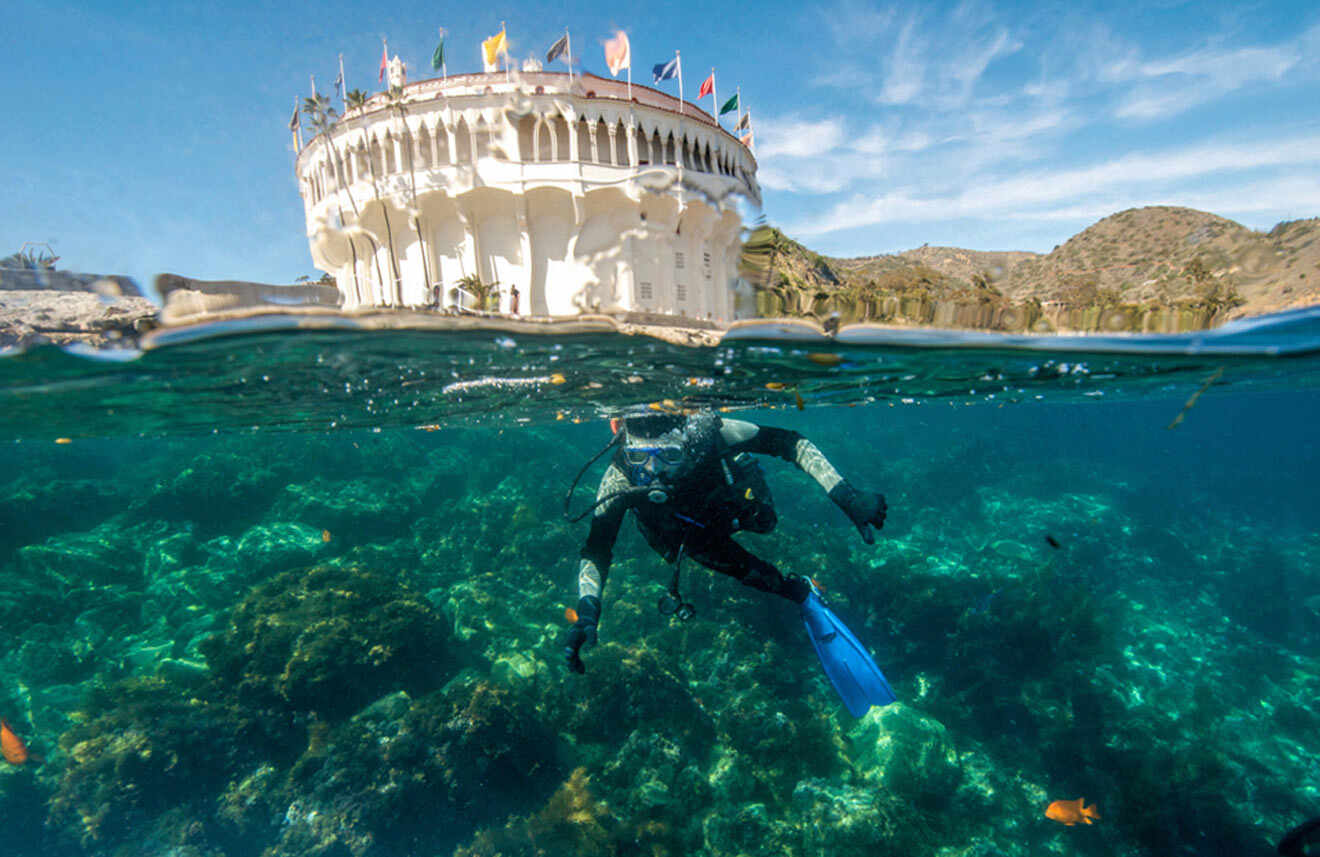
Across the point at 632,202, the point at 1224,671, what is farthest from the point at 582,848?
the point at 1224,671

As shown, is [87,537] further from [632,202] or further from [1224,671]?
[1224,671]

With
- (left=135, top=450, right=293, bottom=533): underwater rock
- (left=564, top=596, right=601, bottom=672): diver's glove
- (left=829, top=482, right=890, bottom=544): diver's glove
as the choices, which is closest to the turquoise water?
(left=135, top=450, right=293, bottom=533): underwater rock

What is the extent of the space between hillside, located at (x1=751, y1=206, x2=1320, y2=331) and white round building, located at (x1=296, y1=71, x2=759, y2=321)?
715 cm

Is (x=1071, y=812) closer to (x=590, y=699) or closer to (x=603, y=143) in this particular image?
(x=590, y=699)

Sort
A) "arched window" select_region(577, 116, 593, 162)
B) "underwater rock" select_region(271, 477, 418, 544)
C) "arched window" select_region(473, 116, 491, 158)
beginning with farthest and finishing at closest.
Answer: "underwater rock" select_region(271, 477, 418, 544) → "arched window" select_region(577, 116, 593, 162) → "arched window" select_region(473, 116, 491, 158)

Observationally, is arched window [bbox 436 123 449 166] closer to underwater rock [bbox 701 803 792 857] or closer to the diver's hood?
the diver's hood

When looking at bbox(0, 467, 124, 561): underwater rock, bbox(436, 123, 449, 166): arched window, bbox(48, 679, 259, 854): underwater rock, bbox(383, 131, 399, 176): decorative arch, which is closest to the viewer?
bbox(48, 679, 259, 854): underwater rock

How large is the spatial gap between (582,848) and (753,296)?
8.73 meters

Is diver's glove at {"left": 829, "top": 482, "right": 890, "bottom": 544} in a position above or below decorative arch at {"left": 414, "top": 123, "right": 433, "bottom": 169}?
below

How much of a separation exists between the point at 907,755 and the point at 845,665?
5.16m

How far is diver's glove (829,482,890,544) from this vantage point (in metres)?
4.56

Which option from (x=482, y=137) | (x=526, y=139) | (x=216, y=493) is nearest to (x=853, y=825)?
(x=526, y=139)

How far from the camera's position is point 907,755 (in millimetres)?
10383

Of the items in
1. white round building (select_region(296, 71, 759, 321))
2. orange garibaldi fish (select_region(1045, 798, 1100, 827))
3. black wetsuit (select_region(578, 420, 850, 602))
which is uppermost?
white round building (select_region(296, 71, 759, 321))
